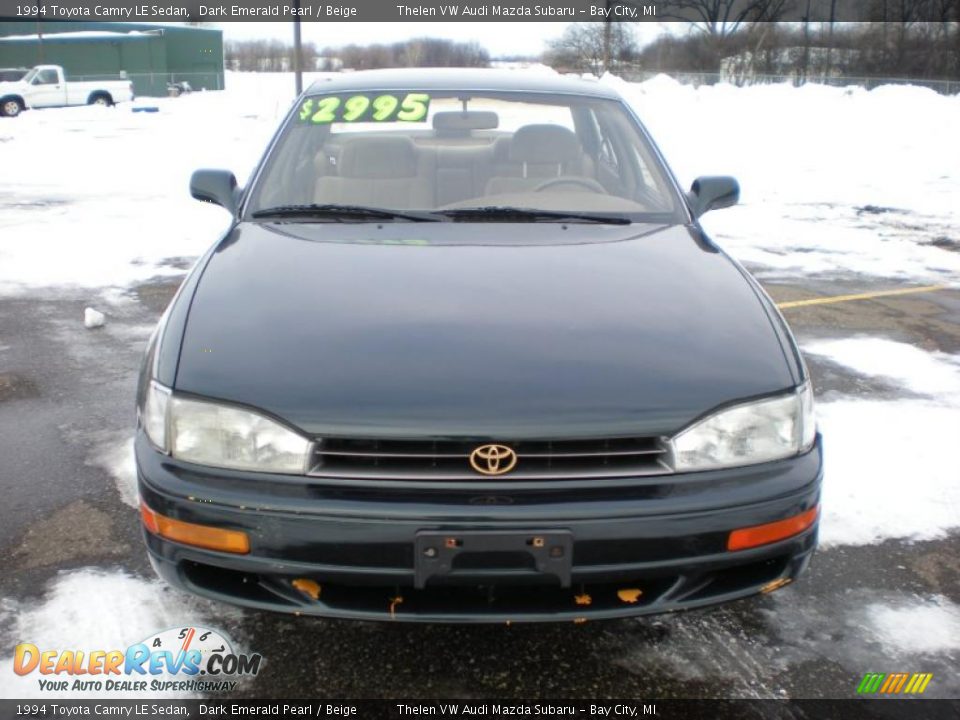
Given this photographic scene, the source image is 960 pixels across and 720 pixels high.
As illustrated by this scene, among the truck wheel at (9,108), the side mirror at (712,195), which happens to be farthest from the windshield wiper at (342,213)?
the truck wheel at (9,108)

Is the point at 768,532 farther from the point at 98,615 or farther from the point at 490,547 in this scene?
the point at 98,615

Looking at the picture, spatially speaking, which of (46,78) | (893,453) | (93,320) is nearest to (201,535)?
(893,453)

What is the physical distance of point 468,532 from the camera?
194cm

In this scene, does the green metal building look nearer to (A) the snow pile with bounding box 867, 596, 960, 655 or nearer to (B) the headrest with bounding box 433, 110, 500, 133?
(B) the headrest with bounding box 433, 110, 500, 133

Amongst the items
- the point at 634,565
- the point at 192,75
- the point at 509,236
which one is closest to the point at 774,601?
the point at 634,565

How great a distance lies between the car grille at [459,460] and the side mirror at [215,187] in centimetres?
183

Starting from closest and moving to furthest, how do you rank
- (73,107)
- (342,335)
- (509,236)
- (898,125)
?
(342,335), (509,236), (898,125), (73,107)

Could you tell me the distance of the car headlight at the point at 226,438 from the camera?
2.02 meters

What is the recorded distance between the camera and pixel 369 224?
3.09 meters

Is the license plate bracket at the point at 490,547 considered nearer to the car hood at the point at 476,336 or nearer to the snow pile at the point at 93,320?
the car hood at the point at 476,336

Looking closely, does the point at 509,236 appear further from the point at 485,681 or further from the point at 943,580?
the point at 943,580

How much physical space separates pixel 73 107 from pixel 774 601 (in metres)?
34.1

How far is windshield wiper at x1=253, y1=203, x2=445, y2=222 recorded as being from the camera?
314cm

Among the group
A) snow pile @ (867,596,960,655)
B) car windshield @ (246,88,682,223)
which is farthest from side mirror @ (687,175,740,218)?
snow pile @ (867,596,960,655)
